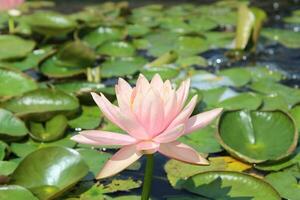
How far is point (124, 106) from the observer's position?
3.22 ft

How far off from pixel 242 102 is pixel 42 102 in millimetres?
689

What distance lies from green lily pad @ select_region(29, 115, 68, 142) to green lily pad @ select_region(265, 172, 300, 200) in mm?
636

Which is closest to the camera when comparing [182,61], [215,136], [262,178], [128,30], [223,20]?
[262,178]

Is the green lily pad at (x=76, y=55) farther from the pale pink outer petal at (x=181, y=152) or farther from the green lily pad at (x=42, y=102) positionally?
the pale pink outer petal at (x=181, y=152)

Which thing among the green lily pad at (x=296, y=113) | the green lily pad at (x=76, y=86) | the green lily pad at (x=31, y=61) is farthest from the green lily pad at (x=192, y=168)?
the green lily pad at (x=31, y=61)

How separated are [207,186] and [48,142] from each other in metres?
0.55

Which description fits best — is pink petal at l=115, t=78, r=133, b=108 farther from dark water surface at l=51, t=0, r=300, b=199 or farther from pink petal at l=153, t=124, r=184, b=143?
dark water surface at l=51, t=0, r=300, b=199

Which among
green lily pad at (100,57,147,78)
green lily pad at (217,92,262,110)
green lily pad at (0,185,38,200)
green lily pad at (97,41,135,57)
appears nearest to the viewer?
green lily pad at (0,185,38,200)

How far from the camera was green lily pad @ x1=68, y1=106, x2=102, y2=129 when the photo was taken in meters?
1.72

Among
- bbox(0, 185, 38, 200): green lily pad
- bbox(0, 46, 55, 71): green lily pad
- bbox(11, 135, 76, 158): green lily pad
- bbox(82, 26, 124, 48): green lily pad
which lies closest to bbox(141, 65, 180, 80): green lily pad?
bbox(0, 46, 55, 71): green lily pad

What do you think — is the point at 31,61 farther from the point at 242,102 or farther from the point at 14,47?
the point at 242,102

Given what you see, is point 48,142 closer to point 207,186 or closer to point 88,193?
point 88,193

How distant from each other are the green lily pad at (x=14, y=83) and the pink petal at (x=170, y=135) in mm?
1026

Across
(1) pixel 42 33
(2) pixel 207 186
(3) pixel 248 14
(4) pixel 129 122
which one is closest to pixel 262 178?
(2) pixel 207 186
